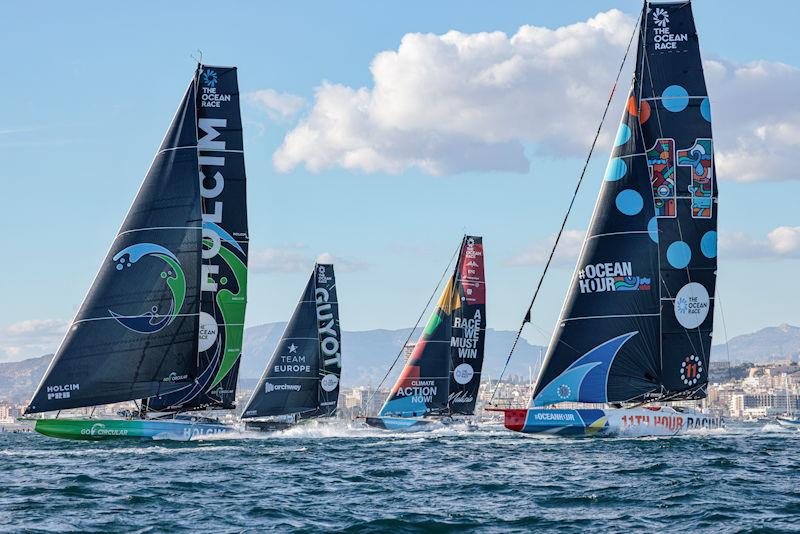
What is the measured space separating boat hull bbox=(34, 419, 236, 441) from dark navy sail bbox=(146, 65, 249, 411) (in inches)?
154

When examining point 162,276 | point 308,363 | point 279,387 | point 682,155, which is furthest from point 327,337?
point 682,155

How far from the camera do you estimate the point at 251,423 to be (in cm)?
5375

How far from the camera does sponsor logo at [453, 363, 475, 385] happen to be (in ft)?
200

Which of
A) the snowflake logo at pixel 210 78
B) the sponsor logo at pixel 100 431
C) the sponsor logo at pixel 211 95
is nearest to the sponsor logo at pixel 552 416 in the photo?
the sponsor logo at pixel 100 431

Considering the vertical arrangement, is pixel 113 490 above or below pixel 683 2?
below

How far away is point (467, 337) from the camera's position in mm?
61281

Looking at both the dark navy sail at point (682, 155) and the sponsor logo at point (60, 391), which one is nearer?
the sponsor logo at point (60, 391)

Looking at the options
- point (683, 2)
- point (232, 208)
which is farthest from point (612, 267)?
point (232, 208)

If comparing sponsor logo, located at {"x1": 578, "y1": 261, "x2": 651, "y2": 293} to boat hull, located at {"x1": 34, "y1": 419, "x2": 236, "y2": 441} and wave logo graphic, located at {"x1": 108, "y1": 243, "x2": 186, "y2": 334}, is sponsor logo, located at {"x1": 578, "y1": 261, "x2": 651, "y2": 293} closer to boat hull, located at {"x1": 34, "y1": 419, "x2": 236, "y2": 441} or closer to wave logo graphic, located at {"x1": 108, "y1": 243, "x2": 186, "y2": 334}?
wave logo graphic, located at {"x1": 108, "y1": 243, "x2": 186, "y2": 334}

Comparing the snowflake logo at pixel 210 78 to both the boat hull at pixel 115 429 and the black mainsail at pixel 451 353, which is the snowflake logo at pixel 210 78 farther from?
the black mainsail at pixel 451 353

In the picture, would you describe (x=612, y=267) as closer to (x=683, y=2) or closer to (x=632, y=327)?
(x=632, y=327)

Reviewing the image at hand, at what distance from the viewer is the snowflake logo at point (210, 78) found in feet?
138

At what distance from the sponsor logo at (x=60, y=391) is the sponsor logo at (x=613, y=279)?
15.6 meters

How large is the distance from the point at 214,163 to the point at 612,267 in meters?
14.1
